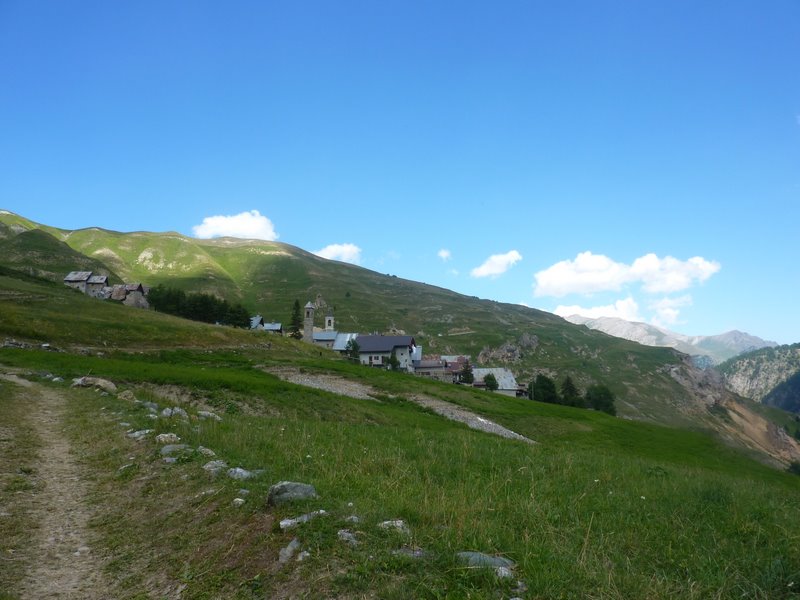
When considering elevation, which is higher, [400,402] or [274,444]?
[274,444]

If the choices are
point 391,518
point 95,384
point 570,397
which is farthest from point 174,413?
point 570,397

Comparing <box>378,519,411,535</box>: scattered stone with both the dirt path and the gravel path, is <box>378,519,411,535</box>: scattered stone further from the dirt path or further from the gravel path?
the gravel path

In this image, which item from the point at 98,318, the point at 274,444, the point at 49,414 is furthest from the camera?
the point at 98,318

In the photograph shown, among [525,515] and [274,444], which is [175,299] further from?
[525,515]

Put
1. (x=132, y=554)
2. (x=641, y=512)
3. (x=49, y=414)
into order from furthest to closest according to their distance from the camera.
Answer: (x=49, y=414) → (x=641, y=512) → (x=132, y=554)

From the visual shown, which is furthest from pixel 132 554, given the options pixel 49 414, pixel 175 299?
pixel 175 299

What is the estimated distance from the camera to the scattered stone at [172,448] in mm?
11938

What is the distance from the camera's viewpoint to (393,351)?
457ft

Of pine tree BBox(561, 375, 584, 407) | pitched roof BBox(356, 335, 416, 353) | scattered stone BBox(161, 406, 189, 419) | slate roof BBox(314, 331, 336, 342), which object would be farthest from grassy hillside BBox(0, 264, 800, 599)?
slate roof BBox(314, 331, 336, 342)

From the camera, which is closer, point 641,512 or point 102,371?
point 641,512

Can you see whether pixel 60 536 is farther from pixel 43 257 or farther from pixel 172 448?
pixel 43 257

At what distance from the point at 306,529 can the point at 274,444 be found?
7235mm

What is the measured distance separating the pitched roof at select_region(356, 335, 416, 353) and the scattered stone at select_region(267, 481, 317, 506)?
5101 inches

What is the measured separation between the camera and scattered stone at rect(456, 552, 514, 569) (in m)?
5.71
